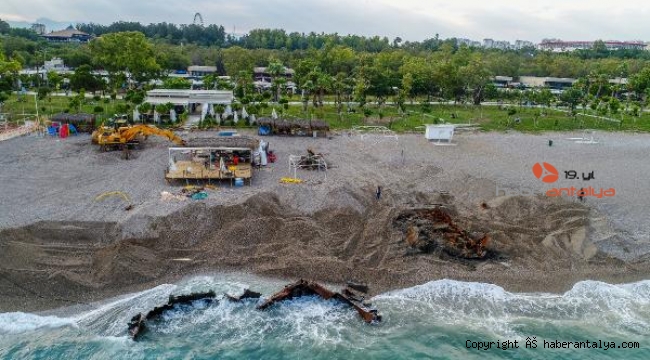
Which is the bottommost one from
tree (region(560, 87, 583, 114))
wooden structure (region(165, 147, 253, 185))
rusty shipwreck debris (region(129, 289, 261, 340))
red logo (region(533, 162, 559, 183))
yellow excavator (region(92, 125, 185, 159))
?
rusty shipwreck debris (region(129, 289, 261, 340))

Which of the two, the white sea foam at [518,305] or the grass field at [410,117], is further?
the grass field at [410,117]

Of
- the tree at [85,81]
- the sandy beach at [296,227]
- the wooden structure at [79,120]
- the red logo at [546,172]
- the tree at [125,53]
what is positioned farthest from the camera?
the tree at [125,53]

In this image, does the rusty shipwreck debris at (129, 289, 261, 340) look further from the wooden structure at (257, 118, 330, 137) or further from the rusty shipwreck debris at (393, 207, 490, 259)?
the wooden structure at (257, 118, 330, 137)

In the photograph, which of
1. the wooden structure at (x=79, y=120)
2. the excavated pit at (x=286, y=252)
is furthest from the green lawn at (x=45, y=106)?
the excavated pit at (x=286, y=252)

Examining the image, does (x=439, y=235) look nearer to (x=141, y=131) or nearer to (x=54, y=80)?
(x=141, y=131)

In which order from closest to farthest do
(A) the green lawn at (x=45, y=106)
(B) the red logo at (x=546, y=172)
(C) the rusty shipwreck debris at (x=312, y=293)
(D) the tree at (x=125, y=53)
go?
(C) the rusty shipwreck debris at (x=312, y=293), (B) the red logo at (x=546, y=172), (A) the green lawn at (x=45, y=106), (D) the tree at (x=125, y=53)

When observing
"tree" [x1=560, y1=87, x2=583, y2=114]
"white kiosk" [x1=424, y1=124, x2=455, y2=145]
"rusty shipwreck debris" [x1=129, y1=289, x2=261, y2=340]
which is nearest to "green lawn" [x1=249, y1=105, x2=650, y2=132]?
"tree" [x1=560, y1=87, x2=583, y2=114]

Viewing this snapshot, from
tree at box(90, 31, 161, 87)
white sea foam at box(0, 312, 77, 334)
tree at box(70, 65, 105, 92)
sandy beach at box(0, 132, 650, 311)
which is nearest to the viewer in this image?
white sea foam at box(0, 312, 77, 334)

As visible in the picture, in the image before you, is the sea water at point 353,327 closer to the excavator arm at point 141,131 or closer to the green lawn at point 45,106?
the excavator arm at point 141,131
